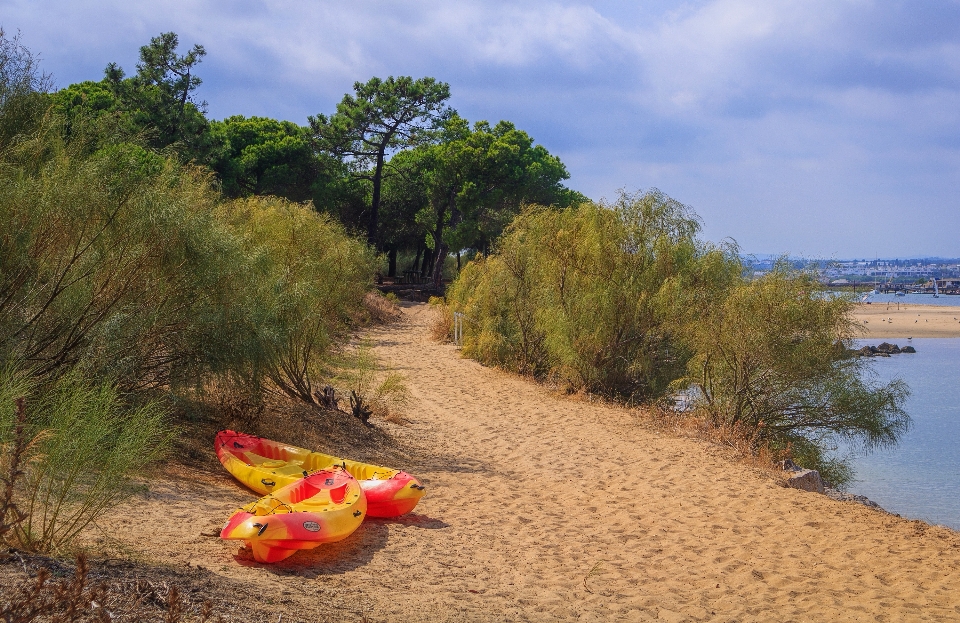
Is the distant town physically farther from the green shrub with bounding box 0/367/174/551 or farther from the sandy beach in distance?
the green shrub with bounding box 0/367/174/551

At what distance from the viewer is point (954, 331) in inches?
1903

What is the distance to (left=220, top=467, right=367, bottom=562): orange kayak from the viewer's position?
5.84m

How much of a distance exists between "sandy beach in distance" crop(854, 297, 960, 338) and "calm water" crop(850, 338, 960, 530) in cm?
1603

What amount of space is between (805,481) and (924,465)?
8378mm

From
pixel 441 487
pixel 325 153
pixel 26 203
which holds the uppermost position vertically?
pixel 325 153

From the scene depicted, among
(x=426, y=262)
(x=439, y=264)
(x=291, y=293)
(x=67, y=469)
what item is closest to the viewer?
(x=67, y=469)

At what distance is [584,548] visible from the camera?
747 centimetres

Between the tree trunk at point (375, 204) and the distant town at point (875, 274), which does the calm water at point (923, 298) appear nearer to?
the distant town at point (875, 274)

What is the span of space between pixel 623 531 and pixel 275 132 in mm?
30826

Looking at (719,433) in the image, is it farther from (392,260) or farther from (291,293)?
(392,260)

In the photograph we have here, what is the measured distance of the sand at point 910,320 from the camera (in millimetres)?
47125

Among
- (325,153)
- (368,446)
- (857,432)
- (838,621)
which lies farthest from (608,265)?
(325,153)

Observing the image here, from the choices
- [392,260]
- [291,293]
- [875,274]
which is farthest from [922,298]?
[291,293]

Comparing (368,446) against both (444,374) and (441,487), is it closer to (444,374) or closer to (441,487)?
(441,487)
